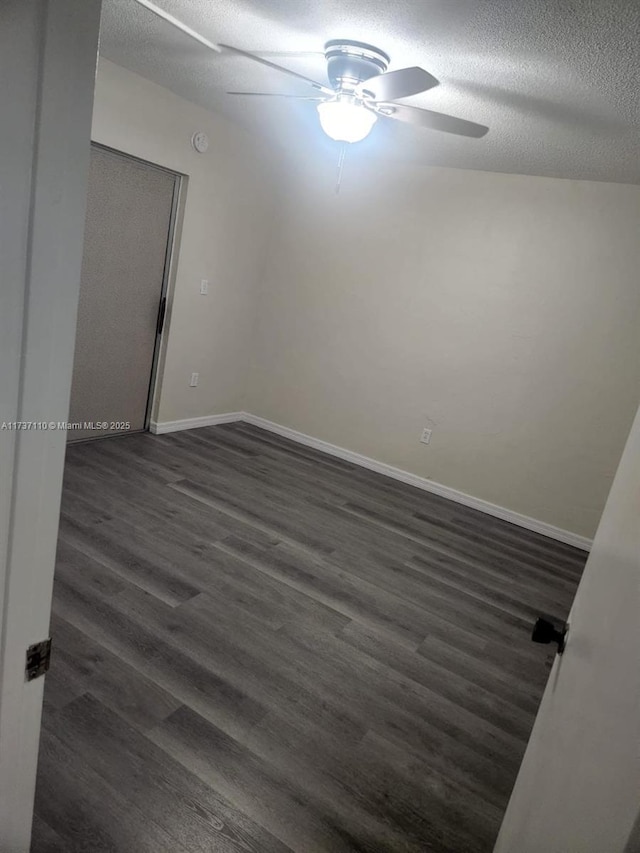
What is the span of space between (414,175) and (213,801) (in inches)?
160

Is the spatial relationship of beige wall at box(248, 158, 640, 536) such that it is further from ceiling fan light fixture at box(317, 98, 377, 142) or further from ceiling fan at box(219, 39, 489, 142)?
ceiling fan light fixture at box(317, 98, 377, 142)

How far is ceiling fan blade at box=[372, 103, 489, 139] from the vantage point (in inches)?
94.0

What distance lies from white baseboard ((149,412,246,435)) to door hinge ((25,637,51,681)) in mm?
3677

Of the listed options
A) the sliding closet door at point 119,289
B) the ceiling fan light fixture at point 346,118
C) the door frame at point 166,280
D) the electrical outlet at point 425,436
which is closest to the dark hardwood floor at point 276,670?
the sliding closet door at point 119,289

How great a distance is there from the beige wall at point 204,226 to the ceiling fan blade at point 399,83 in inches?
71.4

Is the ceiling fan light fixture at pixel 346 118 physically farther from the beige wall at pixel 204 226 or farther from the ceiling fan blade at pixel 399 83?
the beige wall at pixel 204 226

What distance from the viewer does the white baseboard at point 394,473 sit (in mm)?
3986

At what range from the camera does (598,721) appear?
67cm

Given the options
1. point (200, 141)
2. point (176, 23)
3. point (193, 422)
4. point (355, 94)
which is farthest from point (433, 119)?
point (193, 422)

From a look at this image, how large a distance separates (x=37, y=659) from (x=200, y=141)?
3907 millimetres

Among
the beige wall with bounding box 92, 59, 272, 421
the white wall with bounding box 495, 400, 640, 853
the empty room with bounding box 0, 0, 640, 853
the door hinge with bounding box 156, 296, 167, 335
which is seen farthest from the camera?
the door hinge with bounding box 156, 296, 167, 335

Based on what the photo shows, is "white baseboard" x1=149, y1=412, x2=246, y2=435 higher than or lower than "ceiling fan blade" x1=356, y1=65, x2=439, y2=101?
lower

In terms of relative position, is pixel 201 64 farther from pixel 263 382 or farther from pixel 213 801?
pixel 213 801

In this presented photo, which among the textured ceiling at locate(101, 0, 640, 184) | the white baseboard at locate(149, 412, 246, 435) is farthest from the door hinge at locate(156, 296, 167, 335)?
the textured ceiling at locate(101, 0, 640, 184)
